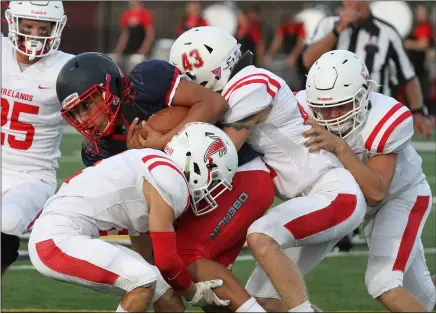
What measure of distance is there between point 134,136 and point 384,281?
4.70ft

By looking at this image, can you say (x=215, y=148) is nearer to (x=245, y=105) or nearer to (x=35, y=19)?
(x=245, y=105)

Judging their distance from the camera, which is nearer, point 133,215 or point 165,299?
point 133,215

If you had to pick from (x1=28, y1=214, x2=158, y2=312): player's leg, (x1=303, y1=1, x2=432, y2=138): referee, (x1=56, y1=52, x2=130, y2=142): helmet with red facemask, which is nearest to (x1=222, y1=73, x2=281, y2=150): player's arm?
(x1=56, y1=52, x2=130, y2=142): helmet with red facemask

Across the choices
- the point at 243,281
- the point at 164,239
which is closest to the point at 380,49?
the point at 243,281

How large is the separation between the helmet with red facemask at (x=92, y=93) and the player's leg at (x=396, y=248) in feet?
4.81

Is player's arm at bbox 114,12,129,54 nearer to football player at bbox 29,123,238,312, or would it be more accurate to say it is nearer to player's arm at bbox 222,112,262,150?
player's arm at bbox 222,112,262,150

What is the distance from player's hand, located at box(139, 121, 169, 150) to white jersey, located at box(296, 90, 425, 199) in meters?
0.87

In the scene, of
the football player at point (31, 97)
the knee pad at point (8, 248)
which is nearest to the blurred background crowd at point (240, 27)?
the football player at point (31, 97)

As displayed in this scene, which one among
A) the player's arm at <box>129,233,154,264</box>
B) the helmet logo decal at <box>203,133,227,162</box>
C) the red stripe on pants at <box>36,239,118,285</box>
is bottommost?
the player's arm at <box>129,233,154,264</box>

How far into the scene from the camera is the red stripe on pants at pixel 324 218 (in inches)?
191

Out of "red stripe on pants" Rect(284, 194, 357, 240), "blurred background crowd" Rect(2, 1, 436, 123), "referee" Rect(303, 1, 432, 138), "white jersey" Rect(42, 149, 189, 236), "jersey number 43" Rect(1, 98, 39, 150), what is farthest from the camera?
"blurred background crowd" Rect(2, 1, 436, 123)

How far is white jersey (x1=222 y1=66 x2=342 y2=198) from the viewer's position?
5059mm

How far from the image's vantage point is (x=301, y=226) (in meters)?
4.85

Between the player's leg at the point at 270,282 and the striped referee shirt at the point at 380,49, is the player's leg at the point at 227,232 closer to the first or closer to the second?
the player's leg at the point at 270,282
